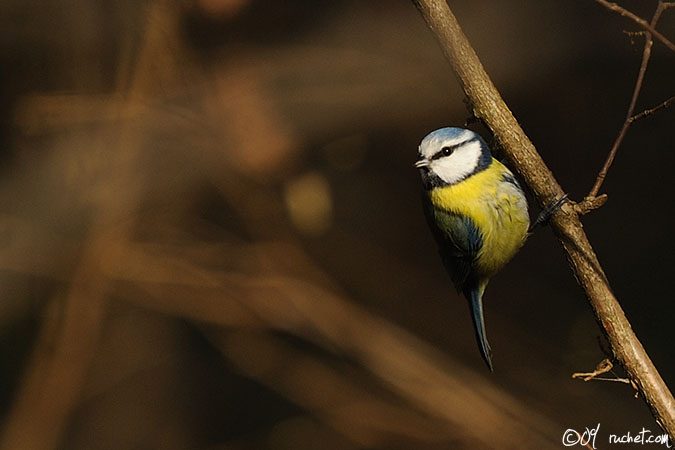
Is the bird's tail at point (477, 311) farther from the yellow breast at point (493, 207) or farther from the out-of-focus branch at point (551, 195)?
the out-of-focus branch at point (551, 195)

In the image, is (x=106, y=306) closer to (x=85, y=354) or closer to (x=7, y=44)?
(x=85, y=354)

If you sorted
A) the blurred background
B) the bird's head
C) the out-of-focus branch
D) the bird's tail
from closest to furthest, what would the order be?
the out-of-focus branch
the bird's head
the bird's tail
the blurred background

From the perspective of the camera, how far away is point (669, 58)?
3.62m

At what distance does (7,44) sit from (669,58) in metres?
3.25

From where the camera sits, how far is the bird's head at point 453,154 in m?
1.87

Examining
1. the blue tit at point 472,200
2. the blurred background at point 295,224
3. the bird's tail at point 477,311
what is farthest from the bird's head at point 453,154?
the blurred background at point 295,224

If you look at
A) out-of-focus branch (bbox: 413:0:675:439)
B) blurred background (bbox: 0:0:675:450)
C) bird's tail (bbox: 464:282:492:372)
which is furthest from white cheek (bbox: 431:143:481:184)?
blurred background (bbox: 0:0:675:450)

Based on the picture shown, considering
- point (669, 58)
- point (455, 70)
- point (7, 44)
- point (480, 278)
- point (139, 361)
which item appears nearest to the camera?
point (455, 70)

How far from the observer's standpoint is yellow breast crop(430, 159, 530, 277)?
1.89 m

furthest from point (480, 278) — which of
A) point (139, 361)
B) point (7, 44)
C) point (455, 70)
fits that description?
point (7, 44)

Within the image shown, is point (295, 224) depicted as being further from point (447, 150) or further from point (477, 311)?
point (447, 150)

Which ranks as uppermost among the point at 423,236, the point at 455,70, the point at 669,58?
the point at 455,70

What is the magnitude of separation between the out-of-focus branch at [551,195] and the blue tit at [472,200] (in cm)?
49

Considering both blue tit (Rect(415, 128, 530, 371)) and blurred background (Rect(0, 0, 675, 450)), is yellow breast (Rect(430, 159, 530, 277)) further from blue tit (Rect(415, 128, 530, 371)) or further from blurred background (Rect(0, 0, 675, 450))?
blurred background (Rect(0, 0, 675, 450))
